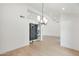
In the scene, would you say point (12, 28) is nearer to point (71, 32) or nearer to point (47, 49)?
point (47, 49)

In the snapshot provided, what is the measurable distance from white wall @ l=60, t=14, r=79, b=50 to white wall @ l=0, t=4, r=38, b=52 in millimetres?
1590

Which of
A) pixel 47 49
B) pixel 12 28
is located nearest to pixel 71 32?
pixel 47 49

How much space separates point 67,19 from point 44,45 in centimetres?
161

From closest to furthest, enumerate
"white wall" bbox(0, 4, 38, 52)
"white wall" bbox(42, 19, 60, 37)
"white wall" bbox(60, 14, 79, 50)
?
"white wall" bbox(42, 19, 60, 37), "white wall" bbox(0, 4, 38, 52), "white wall" bbox(60, 14, 79, 50)

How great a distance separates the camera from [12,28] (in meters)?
4.80

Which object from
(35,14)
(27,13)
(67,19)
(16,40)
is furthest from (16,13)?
(67,19)

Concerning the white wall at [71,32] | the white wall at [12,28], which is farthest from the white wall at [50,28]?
the white wall at [12,28]

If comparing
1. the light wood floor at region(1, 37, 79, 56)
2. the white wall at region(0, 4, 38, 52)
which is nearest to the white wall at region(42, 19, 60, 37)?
the light wood floor at region(1, 37, 79, 56)

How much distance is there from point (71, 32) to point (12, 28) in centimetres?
273

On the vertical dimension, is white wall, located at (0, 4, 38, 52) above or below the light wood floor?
above

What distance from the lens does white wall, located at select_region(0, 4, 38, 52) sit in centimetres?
454

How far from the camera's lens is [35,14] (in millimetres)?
4492

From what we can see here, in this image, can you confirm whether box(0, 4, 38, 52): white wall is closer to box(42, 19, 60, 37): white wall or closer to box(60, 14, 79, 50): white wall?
box(42, 19, 60, 37): white wall

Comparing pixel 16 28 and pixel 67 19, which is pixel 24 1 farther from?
pixel 67 19
